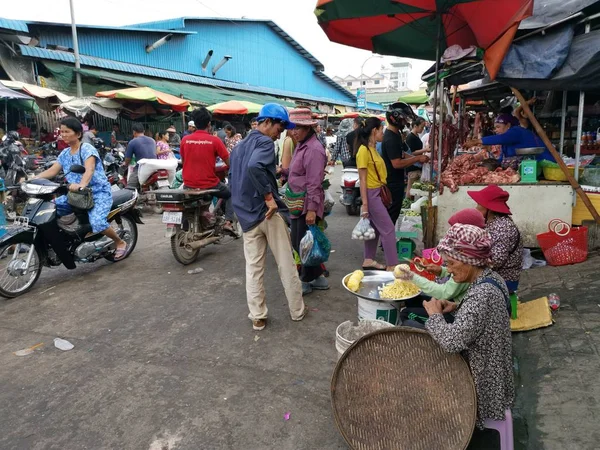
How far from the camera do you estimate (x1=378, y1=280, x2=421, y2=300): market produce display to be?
3294mm

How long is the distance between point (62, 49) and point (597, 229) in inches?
632

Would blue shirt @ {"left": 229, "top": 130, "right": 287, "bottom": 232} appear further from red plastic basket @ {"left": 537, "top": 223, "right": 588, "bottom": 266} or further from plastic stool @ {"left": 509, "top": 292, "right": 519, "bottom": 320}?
red plastic basket @ {"left": 537, "top": 223, "right": 588, "bottom": 266}

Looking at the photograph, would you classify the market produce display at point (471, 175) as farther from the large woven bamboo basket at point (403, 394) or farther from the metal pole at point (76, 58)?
the metal pole at point (76, 58)

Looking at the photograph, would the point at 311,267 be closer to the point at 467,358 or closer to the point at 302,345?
the point at 302,345

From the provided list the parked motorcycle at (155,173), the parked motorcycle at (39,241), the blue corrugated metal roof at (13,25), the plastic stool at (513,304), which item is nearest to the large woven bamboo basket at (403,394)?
the plastic stool at (513,304)

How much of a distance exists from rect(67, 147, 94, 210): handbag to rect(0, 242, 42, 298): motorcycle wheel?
0.65m

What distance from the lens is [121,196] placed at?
6090mm

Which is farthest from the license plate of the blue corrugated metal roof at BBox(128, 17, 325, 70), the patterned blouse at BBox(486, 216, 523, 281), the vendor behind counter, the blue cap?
the blue corrugated metal roof at BBox(128, 17, 325, 70)

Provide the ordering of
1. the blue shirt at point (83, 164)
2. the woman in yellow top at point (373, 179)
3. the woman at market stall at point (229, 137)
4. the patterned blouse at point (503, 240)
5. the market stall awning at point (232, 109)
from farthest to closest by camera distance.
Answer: the market stall awning at point (232, 109), the woman at market stall at point (229, 137), the blue shirt at point (83, 164), the woman in yellow top at point (373, 179), the patterned blouse at point (503, 240)

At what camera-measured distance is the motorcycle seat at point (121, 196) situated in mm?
5979

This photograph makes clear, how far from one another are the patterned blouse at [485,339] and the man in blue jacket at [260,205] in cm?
203

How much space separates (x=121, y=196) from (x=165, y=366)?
3.24 metres

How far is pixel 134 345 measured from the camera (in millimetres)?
3934

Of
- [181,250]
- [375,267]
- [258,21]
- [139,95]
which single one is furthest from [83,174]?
[258,21]
